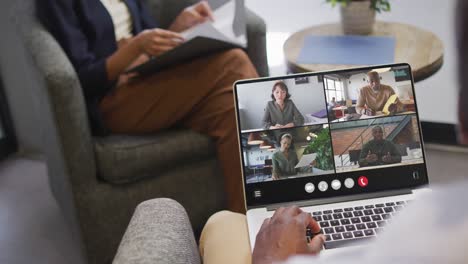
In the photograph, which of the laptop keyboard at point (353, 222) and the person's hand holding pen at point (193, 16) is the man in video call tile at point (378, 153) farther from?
the person's hand holding pen at point (193, 16)

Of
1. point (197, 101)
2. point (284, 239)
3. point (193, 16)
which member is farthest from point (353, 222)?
point (193, 16)

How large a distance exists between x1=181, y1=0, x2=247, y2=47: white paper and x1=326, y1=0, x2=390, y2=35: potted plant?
34 cm

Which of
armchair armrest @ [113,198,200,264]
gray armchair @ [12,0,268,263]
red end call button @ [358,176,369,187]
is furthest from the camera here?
gray armchair @ [12,0,268,263]

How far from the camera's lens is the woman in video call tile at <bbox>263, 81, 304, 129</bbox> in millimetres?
964

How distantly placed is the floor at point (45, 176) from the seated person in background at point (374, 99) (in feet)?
2.77

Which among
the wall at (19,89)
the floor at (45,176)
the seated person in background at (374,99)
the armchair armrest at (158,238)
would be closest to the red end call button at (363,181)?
the seated person in background at (374,99)

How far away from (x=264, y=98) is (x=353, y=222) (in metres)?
0.26

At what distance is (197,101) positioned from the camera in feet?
5.15

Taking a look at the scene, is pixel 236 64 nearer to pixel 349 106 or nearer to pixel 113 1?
pixel 113 1

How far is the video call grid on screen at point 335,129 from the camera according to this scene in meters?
0.95

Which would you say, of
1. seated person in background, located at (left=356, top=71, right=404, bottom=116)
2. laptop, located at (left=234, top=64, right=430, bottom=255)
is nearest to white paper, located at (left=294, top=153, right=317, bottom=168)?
laptop, located at (left=234, top=64, right=430, bottom=255)

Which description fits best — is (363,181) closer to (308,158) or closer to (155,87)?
(308,158)

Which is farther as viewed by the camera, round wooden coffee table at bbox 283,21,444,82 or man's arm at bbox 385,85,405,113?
round wooden coffee table at bbox 283,21,444,82

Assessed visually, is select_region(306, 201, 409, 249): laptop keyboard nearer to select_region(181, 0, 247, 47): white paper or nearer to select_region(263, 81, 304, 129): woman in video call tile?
select_region(263, 81, 304, 129): woman in video call tile
